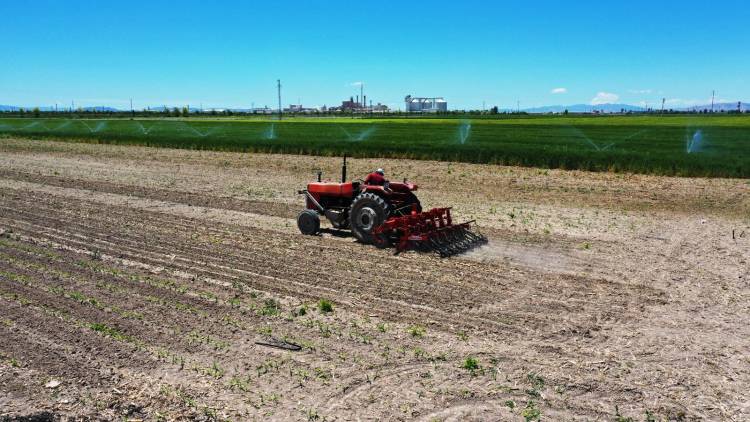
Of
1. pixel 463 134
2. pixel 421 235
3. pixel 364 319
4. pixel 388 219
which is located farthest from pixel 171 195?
pixel 463 134

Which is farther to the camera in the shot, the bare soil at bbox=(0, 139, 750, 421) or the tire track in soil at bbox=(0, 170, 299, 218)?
the tire track in soil at bbox=(0, 170, 299, 218)

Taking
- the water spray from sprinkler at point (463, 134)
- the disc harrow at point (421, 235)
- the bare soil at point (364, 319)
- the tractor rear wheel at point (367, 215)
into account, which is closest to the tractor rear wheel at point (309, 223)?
the bare soil at point (364, 319)

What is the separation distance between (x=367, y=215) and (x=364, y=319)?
12.9 ft

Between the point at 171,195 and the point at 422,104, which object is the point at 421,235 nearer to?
the point at 171,195

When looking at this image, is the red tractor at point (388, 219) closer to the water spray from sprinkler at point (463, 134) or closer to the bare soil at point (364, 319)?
the bare soil at point (364, 319)

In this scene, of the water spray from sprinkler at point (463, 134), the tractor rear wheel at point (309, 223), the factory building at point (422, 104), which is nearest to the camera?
the tractor rear wheel at point (309, 223)

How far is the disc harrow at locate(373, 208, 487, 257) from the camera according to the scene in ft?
36.3

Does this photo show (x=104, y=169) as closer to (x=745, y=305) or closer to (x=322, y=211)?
(x=322, y=211)

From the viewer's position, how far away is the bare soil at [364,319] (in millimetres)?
5848

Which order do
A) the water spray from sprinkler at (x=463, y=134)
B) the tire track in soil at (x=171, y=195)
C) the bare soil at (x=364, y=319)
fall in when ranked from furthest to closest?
the water spray from sprinkler at (x=463, y=134), the tire track in soil at (x=171, y=195), the bare soil at (x=364, y=319)

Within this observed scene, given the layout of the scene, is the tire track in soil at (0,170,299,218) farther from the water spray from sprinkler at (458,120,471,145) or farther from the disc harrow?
the water spray from sprinkler at (458,120,471,145)

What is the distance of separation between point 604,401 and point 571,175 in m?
18.3

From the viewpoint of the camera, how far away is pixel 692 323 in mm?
7848

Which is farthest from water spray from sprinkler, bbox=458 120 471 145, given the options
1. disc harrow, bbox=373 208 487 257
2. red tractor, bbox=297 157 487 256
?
disc harrow, bbox=373 208 487 257
